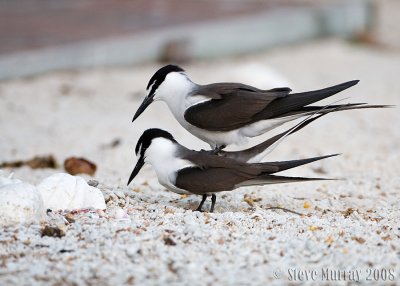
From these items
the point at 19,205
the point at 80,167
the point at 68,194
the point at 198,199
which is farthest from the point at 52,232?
the point at 80,167

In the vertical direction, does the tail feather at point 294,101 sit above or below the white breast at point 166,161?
above

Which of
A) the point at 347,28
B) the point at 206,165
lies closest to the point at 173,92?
the point at 206,165

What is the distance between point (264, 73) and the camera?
887 centimetres

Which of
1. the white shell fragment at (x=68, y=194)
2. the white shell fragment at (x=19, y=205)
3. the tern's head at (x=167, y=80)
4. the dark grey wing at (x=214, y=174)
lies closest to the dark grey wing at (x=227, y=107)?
the tern's head at (x=167, y=80)

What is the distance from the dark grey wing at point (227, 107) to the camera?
5.05 metres

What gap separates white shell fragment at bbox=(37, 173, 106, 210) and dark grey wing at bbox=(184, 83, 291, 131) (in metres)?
0.86

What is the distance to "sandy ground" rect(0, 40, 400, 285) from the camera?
3561mm

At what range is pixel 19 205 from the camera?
4.07m

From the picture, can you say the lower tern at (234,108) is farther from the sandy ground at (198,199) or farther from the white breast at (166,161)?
the sandy ground at (198,199)

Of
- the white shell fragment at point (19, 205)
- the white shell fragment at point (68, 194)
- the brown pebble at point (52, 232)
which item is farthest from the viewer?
the white shell fragment at point (68, 194)

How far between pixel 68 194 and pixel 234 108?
3.95ft

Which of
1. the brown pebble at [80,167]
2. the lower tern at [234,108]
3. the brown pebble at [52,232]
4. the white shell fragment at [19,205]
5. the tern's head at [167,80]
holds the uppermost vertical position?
the tern's head at [167,80]

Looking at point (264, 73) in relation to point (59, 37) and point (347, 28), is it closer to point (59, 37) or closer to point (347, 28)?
point (59, 37)

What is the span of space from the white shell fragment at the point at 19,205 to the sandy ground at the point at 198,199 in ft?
0.25
